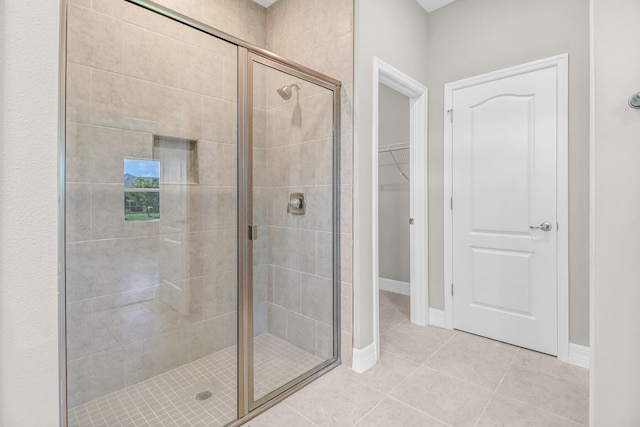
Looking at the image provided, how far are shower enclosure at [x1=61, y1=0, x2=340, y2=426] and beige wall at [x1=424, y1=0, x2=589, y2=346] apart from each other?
1.34 meters

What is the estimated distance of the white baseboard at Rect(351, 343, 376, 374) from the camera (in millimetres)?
2124

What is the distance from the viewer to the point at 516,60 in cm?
243

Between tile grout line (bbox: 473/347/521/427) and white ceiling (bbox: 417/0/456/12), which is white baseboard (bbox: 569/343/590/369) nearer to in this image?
tile grout line (bbox: 473/347/521/427)

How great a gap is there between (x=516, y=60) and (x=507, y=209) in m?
1.14

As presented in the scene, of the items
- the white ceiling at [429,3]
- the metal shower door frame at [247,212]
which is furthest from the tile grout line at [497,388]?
the white ceiling at [429,3]

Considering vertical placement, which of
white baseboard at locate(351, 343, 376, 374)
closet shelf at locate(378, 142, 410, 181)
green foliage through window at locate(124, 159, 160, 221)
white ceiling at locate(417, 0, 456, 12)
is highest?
white ceiling at locate(417, 0, 456, 12)

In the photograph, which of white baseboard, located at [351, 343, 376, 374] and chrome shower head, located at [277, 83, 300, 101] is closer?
chrome shower head, located at [277, 83, 300, 101]

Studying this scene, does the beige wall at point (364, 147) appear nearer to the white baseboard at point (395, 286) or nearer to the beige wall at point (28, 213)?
the beige wall at point (28, 213)

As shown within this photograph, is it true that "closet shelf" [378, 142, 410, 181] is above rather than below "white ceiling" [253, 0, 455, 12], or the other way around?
below

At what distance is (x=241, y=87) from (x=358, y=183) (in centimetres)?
94

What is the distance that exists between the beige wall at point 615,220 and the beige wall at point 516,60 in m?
1.15

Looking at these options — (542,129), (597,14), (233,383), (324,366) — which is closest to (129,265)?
(233,383)

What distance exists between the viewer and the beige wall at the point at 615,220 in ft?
3.85

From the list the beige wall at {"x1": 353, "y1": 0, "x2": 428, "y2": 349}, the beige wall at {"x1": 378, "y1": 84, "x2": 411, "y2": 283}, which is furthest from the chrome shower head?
the beige wall at {"x1": 378, "y1": 84, "x2": 411, "y2": 283}
